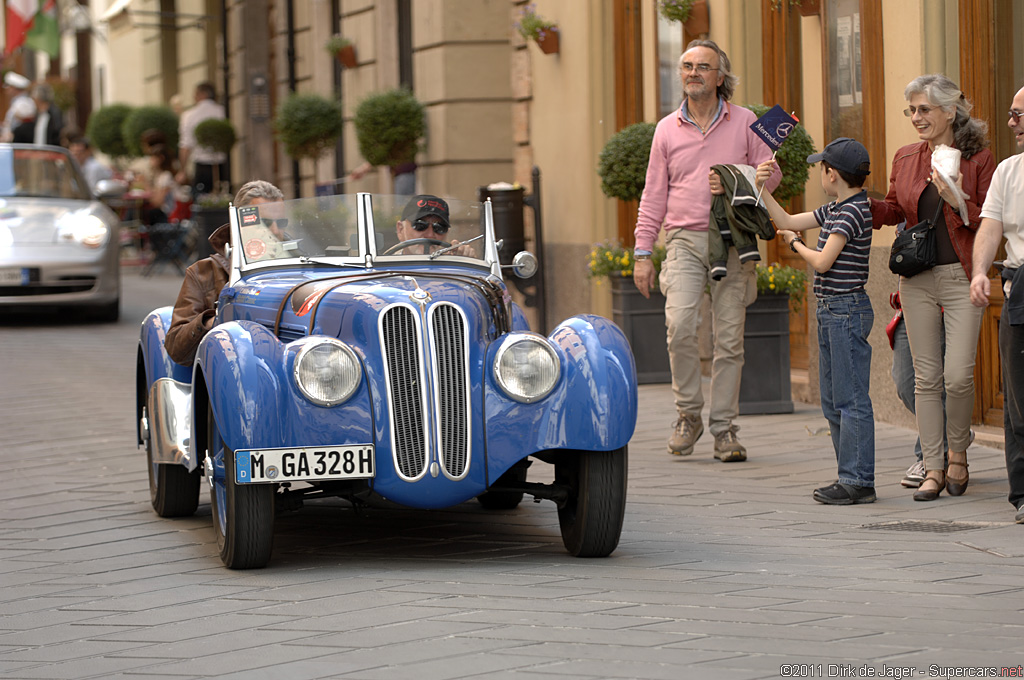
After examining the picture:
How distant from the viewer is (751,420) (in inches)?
377

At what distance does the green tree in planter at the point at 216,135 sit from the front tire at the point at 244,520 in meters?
17.6

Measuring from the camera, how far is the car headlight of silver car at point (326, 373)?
5.46 metres

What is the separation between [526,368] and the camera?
18.3ft

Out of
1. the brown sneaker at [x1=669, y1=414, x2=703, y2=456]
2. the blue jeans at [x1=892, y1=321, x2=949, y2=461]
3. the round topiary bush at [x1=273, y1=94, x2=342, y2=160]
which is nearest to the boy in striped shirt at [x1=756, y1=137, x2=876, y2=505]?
the blue jeans at [x1=892, y1=321, x2=949, y2=461]

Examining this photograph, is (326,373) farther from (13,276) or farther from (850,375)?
(13,276)

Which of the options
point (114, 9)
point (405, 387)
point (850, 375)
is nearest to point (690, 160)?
point (850, 375)

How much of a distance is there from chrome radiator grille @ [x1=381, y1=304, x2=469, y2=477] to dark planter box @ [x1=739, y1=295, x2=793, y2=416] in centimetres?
442

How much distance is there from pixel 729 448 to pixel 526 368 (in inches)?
110

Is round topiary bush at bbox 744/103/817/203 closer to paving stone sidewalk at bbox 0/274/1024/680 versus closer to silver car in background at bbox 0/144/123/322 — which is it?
paving stone sidewalk at bbox 0/274/1024/680

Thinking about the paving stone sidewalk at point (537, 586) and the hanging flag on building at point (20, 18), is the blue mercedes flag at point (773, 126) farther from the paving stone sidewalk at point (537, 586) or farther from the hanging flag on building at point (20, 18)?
the hanging flag on building at point (20, 18)

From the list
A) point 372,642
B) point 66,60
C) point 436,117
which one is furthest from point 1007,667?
point 66,60

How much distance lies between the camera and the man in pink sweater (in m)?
8.11

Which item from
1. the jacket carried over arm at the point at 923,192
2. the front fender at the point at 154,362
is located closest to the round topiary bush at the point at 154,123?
the front fender at the point at 154,362

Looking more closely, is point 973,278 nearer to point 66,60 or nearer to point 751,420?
point 751,420
